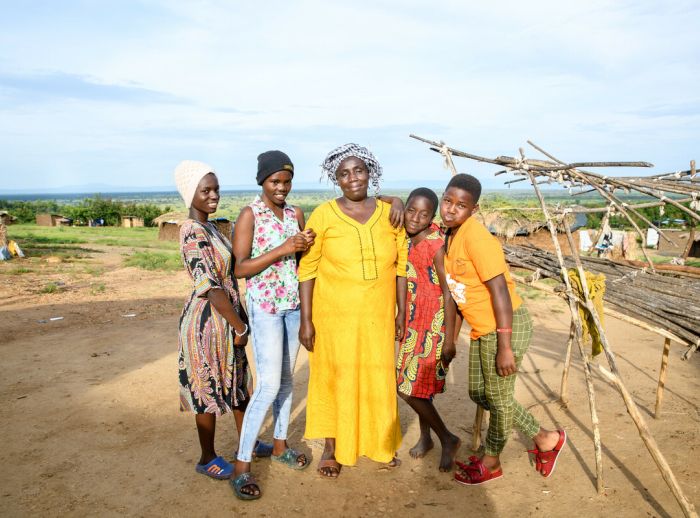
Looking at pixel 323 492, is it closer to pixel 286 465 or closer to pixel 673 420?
pixel 286 465

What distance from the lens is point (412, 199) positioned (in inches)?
118

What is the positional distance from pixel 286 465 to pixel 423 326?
4.40ft

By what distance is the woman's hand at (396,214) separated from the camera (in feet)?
→ 9.60

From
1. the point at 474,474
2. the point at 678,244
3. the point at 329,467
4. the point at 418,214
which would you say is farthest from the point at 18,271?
the point at 678,244

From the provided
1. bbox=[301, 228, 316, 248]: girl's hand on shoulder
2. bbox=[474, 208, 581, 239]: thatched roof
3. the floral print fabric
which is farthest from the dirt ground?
bbox=[474, 208, 581, 239]: thatched roof

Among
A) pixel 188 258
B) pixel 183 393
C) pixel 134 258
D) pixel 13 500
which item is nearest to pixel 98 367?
pixel 13 500

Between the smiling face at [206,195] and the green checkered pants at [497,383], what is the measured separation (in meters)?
1.79

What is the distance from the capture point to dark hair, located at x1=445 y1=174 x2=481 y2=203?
109 inches

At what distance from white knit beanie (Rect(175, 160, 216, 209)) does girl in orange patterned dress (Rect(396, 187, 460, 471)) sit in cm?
125

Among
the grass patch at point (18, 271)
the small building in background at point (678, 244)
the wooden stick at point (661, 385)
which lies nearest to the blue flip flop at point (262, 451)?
the wooden stick at point (661, 385)

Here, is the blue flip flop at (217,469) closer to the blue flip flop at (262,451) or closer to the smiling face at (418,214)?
the blue flip flop at (262,451)

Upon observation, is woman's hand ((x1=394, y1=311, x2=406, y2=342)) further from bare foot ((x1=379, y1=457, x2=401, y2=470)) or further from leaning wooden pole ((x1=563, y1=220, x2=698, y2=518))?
leaning wooden pole ((x1=563, y1=220, x2=698, y2=518))

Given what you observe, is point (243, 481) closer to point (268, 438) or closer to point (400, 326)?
point (268, 438)

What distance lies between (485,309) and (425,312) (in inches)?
16.1
